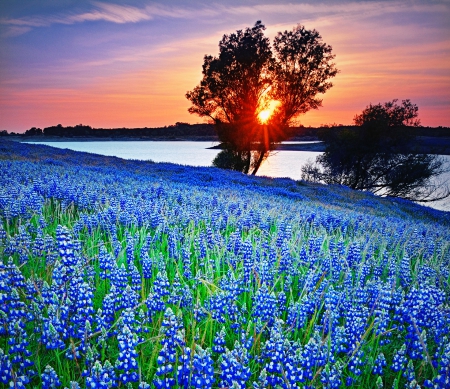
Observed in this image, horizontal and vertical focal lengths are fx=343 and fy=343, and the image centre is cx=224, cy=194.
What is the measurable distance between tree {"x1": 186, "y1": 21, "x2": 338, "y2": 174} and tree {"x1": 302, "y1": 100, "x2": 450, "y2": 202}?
7.76 metres

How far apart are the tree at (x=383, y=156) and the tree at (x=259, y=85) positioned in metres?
7.76

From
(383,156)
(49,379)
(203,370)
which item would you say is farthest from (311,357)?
(383,156)

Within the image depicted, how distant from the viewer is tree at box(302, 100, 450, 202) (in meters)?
38.2

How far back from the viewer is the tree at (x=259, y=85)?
34.2m

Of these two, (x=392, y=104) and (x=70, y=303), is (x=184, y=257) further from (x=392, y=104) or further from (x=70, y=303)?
(x=392, y=104)

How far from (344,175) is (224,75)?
19081 mm

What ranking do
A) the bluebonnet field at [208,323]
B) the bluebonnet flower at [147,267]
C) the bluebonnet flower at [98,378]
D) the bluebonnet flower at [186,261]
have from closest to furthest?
1. the bluebonnet flower at [98,378]
2. the bluebonnet field at [208,323]
3. the bluebonnet flower at [147,267]
4. the bluebonnet flower at [186,261]

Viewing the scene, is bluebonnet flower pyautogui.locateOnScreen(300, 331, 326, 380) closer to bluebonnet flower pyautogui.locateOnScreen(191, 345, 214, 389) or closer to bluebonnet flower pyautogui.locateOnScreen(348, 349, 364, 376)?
bluebonnet flower pyautogui.locateOnScreen(348, 349, 364, 376)

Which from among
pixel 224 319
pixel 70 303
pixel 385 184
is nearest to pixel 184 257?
pixel 224 319

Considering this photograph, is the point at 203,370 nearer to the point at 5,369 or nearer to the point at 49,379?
the point at 49,379

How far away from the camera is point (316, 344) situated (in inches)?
95.9

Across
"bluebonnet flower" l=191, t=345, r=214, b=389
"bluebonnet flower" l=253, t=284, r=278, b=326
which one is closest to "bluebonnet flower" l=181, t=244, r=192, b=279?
"bluebonnet flower" l=253, t=284, r=278, b=326

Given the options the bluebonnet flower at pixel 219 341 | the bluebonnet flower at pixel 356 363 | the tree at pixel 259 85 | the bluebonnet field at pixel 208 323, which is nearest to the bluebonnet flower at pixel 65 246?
the bluebonnet field at pixel 208 323

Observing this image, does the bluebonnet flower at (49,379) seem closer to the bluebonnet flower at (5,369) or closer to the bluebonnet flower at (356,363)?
the bluebonnet flower at (5,369)
